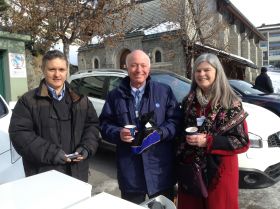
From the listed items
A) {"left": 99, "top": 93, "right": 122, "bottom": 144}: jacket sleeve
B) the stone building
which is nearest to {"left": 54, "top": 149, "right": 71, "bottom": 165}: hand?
{"left": 99, "top": 93, "right": 122, "bottom": 144}: jacket sleeve

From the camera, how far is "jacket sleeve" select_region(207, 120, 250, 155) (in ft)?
8.36

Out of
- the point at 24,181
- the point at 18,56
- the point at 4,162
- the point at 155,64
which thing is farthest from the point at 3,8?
the point at 155,64

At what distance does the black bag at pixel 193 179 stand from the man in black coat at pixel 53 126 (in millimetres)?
750

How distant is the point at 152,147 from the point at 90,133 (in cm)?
50

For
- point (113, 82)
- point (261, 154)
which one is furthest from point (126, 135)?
point (113, 82)

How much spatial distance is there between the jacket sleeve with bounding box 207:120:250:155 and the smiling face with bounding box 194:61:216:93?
389mm

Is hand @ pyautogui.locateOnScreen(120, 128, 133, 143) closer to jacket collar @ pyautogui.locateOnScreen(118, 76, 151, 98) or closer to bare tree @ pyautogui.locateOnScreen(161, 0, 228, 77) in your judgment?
jacket collar @ pyautogui.locateOnScreen(118, 76, 151, 98)

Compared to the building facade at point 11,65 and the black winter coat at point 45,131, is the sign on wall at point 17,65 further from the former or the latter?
the black winter coat at point 45,131

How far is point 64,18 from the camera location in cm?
1002

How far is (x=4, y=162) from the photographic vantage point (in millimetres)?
3281

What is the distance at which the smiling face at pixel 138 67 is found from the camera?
270cm

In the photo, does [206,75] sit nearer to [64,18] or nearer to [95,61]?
[64,18]

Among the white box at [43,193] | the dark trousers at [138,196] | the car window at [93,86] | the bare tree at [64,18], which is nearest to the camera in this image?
the white box at [43,193]

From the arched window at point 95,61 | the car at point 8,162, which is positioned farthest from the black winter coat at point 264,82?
the arched window at point 95,61
